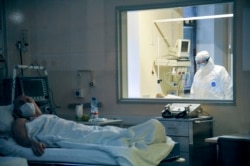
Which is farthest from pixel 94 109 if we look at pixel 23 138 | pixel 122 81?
pixel 23 138

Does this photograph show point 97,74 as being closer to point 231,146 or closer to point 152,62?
point 152,62

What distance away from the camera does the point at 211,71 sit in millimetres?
4195

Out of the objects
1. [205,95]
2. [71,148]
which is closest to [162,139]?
[71,148]

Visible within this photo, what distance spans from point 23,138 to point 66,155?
0.43 meters

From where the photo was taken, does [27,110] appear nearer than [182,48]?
Yes

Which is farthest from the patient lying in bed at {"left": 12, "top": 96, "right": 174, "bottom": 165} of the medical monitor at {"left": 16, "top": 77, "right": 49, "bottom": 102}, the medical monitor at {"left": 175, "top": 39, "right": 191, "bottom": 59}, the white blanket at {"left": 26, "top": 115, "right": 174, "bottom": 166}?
the medical monitor at {"left": 175, "top": 39, "right": 191, "bottom": 59}

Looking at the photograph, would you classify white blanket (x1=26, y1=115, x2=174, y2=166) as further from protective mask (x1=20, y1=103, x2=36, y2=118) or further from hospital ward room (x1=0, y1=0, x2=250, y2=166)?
protective mask (x1=20, y1=103, x2=36, y2=118)

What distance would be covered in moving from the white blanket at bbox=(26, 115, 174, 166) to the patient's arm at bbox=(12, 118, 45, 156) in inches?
1.9

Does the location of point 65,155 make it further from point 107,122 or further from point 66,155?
point 107,122

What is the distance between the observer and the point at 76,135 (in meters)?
2.95

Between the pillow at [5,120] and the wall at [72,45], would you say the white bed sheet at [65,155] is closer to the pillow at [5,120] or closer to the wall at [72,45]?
the pillow at [5,120]

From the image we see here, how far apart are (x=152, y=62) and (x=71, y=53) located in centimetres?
105

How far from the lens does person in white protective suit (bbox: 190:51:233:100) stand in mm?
3980

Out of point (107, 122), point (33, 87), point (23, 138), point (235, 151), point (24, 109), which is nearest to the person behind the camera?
point (23, 138)
